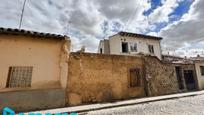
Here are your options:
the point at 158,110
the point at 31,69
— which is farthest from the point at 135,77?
the point at 31,69

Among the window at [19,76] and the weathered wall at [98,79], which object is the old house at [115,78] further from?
the window at [19,76]

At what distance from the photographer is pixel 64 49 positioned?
359 inches

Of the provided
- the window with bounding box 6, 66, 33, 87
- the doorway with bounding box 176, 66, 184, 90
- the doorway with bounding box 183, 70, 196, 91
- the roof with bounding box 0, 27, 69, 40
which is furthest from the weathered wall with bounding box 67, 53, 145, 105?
the doorway with bounding box 183, 70, 196, 91

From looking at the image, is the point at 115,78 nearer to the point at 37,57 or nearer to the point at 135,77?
the point at 135,77

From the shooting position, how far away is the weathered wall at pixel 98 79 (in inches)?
372

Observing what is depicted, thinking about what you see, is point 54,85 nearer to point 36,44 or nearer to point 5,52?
point 36,44

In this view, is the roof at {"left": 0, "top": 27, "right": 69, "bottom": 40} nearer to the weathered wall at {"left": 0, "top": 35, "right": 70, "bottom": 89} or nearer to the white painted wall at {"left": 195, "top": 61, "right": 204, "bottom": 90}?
the weathered wall at {"left": 0, "top": 35, "right": 70, "bottom": 89}

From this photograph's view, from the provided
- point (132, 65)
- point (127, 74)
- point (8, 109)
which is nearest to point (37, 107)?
point (8, 109)

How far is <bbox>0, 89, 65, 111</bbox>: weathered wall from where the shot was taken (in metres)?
7.38

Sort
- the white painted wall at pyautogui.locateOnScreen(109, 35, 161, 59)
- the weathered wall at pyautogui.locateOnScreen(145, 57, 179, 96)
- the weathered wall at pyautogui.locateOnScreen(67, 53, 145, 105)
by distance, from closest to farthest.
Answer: the weathered wall at pyautogui.locateOnScreen(67, 53, 145, 105)
the weathered wall at pyautogui.locateOnScreen(145, 57, 179, 96)
the white painted wall at pyautogui.locateOnScreen(109, 35, 161, 59)

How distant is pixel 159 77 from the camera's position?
13398mm

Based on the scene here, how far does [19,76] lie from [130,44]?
1899cm

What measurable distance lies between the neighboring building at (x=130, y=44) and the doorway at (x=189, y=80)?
8719 mm

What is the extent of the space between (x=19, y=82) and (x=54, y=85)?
1.98m
